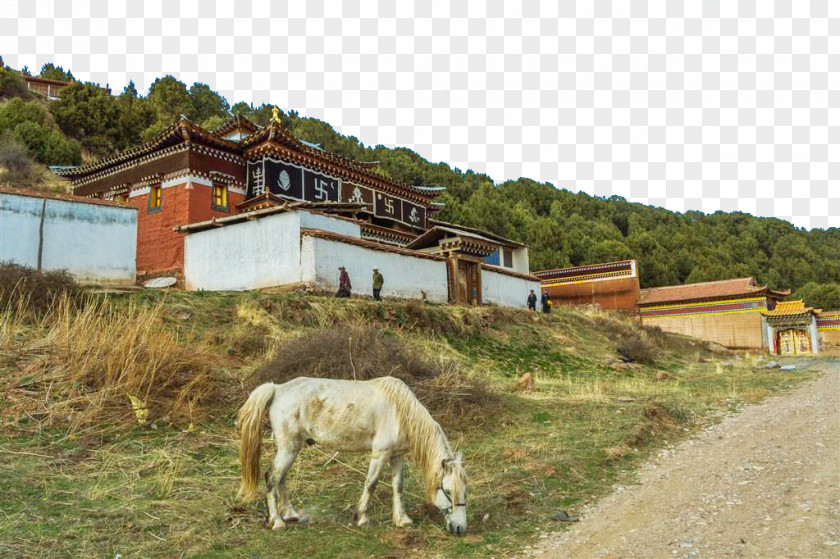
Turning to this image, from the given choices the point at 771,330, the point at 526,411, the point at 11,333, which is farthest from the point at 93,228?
the point at 771,330

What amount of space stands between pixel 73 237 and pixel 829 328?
4573 cm

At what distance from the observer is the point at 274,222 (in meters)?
21.9

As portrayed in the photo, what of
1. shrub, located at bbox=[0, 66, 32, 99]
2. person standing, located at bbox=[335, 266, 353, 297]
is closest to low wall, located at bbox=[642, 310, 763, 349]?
person standing, located at bbox=[335, 266, 353, 297]

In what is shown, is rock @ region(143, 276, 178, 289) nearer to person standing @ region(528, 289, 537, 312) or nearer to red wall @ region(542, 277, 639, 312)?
person standing @ region(528, 289, 537, 312)

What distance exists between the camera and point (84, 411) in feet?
28.5

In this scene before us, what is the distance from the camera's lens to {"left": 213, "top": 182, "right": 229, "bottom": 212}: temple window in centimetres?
3112

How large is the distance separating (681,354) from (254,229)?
2170 cm

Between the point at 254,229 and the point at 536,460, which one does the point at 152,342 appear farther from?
the point at 254,229

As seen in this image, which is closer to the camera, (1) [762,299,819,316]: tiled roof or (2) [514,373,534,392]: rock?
(2) [514,373,534,392]: rock

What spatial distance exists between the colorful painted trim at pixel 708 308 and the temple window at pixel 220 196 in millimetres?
29969

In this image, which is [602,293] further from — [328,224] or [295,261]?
[295,261]

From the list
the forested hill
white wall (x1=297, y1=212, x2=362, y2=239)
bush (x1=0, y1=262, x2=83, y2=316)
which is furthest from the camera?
the forested hill

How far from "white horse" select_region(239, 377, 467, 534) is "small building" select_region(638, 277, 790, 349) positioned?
1547 inches

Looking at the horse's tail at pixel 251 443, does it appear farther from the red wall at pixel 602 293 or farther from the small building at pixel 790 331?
the small building at pixel 790 331
